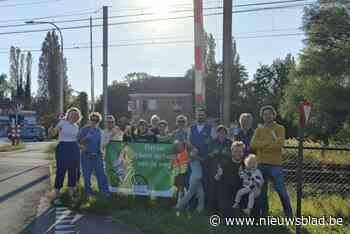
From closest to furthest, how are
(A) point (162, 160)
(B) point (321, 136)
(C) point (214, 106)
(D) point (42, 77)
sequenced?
(A) point (162, 160) < (B) point (321, 136) < (C) point (214, 106) < (D) point (42, 77)

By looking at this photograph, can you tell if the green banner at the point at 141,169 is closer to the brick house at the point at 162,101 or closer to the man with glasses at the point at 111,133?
the man with glasses at the point at 111,133

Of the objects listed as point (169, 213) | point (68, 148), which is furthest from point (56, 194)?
point (169, 213)

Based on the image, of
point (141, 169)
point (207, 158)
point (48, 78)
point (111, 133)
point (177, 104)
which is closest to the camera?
point (207, 158)

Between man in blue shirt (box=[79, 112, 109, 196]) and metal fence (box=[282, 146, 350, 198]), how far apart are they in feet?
14.8

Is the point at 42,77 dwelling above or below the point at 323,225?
above

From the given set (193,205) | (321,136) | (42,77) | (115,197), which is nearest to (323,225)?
(193,205)

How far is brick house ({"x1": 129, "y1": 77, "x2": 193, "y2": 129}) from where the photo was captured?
222 feet

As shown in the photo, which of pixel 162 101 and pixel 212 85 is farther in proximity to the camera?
pixel 212 85

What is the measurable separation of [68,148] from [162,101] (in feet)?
194

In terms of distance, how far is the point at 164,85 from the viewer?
71.4 meters

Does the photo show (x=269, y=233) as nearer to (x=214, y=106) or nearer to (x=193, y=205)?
(x=193, y=205)

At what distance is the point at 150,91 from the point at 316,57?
34.2 m

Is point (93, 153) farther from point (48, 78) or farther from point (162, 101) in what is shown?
point (48, 78)

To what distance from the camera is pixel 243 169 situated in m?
7.61
